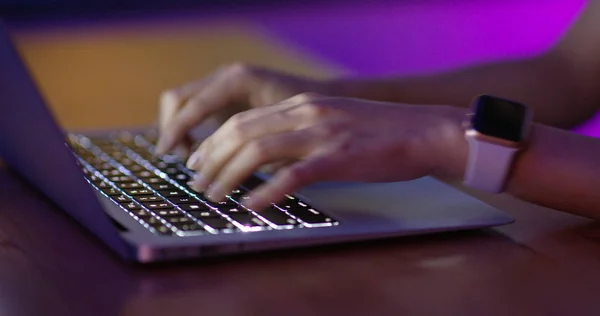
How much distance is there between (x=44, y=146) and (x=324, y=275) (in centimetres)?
23

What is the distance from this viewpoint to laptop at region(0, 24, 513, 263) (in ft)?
1.82

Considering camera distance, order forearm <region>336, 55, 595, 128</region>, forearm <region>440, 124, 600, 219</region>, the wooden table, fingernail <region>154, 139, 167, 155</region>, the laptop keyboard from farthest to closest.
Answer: forearm <region>336, 55, 595, 128</region>
fingernail <region>154, 139, 167, 155</region>
forearm <region>440, 124, 600, 219</region>
the laptop keyboard
the wooden table

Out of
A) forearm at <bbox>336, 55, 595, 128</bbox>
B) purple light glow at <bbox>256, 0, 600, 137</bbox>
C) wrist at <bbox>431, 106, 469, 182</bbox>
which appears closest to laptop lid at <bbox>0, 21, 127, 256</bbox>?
wrist at <bbox>431, 106, 469, 182</bbox>

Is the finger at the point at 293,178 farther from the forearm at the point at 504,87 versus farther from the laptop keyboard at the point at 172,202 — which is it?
the forearm at the point at 504,87

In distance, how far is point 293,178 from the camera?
0.66m

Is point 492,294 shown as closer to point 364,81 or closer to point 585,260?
point 585,260

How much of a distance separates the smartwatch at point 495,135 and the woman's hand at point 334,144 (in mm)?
25

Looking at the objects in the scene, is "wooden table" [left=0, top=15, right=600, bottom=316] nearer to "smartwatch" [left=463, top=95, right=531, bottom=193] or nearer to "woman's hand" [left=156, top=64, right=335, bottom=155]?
"smartwatch" [left=463, top=95, right=531, bottom=193]

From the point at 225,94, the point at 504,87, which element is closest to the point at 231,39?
the point at 504,87

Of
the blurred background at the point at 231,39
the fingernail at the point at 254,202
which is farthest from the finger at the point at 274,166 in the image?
the blurred background at the point at 231,39

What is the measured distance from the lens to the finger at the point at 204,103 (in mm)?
931

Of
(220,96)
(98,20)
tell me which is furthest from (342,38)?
(220,96)

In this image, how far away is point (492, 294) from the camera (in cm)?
54

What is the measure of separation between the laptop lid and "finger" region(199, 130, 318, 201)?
0.12 meters
